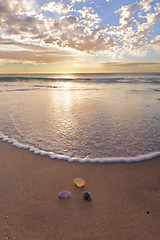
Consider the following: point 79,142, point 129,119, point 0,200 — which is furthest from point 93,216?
point 129,119

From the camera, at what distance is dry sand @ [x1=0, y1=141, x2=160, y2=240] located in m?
1.68

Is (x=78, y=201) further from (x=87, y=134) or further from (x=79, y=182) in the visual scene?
(x=87, y=134)

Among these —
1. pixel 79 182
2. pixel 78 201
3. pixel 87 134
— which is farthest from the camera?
pixel 87 134

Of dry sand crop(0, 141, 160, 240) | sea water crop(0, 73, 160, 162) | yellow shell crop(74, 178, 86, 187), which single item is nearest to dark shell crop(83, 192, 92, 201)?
dry sand crop(0, 141, 160, 240)

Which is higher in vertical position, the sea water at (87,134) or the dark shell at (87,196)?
the dark shell at (87,196)

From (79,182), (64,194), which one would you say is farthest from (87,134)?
(64,194)

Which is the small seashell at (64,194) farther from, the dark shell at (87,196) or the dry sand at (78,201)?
the dark shell at (87,196)

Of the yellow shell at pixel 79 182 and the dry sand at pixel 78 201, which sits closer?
the dry sand at pixel 78 201

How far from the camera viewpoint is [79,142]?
3.63 meters

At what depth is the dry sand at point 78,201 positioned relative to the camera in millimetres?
1676

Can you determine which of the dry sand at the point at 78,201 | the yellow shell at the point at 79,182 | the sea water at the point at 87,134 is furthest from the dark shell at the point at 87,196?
the sea water at the point at 87,134

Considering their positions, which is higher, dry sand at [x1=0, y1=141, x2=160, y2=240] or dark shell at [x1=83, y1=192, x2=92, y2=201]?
dark shell at [x1=83, y1=192, x2=92, y2=201]

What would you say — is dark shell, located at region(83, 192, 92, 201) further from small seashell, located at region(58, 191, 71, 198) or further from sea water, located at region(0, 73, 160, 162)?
sea water, located at region(0, 73, 160, 162)

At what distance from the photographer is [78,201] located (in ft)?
6.73
